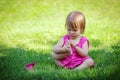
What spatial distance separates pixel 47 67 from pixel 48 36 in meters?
2.87

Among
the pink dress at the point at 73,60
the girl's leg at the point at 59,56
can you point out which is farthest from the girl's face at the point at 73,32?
the girl's leg at the point at 59,56

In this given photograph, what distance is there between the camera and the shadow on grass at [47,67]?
4099 millimetres

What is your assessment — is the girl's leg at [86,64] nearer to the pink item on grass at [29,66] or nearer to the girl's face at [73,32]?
the girl's face at [73,32]

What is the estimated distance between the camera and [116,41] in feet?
22.1

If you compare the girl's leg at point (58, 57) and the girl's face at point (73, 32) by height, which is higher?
the girl's face at point (73, 32)

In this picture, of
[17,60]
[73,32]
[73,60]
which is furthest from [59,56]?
[17,60]

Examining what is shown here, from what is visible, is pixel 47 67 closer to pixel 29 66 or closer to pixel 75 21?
pixel 29 66

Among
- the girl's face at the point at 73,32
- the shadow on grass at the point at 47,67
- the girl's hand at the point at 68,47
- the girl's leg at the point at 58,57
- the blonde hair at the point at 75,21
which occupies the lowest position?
the shadow on grass at the point at 47,67

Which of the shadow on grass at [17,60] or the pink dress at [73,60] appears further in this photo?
the pink dress at [73,60]

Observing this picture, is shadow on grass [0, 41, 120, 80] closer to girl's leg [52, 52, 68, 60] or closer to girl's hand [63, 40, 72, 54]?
girl's leg [52, 52, 68, 60]

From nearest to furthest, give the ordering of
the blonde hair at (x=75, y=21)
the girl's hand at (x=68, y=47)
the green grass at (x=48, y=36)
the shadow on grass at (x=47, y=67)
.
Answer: the shadow on grass at (x=47, y=67), the green grass at (x=48, y=36), the girl's hand at (x=68, y=47), the blonde hair at (x=75, y=21)

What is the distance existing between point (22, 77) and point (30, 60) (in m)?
1.10

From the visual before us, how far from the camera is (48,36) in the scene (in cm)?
757

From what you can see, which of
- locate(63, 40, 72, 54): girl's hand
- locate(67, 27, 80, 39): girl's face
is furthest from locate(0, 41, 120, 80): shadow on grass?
locate(67, 27, 80, 39): girl's face
